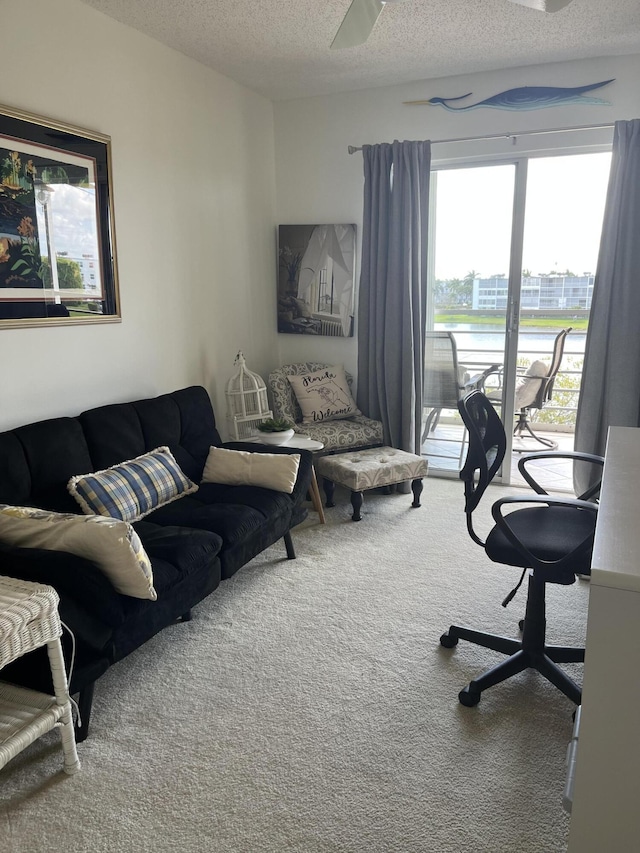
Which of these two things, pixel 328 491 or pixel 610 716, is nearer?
pixel 610 716

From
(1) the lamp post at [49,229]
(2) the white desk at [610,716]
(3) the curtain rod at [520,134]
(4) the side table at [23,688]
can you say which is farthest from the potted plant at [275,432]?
(2) the white desk at [610,716]

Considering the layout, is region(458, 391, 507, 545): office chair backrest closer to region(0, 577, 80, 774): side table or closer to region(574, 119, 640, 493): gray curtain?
region(0, 577, 80, 774): side table

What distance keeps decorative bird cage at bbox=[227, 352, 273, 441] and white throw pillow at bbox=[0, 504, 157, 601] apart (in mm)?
1919

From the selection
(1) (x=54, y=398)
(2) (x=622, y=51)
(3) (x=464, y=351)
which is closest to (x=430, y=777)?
(1) (x=54, y=398)

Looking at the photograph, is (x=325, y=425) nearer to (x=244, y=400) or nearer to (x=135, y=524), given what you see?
(x=244, y=400)

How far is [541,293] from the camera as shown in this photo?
437cm

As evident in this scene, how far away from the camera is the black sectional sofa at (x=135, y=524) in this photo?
194cm

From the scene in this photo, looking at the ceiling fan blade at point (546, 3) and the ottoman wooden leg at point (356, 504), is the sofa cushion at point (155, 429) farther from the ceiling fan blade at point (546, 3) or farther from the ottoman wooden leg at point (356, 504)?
the ceiling fan blade at point (546, 3)

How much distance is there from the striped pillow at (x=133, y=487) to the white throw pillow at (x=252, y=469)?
14 cm

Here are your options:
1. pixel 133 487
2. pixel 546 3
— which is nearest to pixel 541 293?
pixel 546 3

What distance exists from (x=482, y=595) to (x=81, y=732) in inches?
68.7

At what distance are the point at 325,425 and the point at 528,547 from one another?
7.52 ft

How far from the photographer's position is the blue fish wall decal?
3.83 m

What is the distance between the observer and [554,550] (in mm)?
2100
